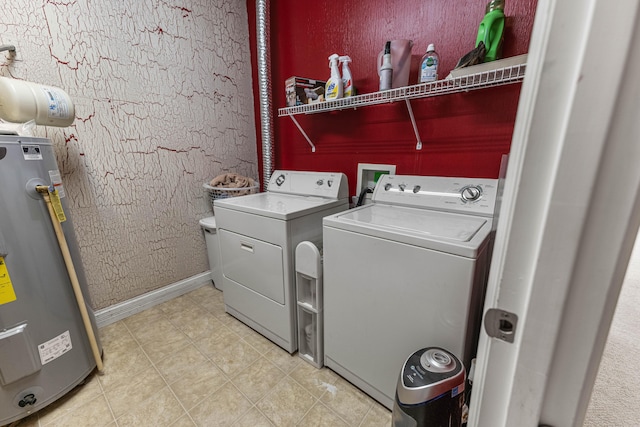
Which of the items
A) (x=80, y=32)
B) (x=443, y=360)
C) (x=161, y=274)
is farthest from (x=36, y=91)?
(x=443, y=360)

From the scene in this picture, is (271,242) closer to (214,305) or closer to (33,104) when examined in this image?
(214,305)

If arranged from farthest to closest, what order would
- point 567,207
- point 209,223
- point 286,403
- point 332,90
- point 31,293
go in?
point 209,223, point 332,90, point 286,403, point 31,293, point 567,207

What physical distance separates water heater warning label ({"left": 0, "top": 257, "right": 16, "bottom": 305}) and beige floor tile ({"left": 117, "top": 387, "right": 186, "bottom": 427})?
74 cm

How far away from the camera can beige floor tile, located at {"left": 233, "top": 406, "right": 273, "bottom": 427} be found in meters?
1.24

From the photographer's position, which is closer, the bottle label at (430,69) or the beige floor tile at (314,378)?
the bottle label at (430,69)

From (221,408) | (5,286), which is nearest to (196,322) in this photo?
(221,408)

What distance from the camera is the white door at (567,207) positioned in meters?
0.30

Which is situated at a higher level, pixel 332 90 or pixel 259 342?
pixel 332 90

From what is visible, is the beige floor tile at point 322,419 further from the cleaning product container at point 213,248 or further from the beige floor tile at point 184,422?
the cleaning product container at point 213,248

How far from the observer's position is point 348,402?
1.35 m

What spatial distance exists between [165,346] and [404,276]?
1.62 meters

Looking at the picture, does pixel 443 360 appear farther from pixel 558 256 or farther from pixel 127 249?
pixel 127 249

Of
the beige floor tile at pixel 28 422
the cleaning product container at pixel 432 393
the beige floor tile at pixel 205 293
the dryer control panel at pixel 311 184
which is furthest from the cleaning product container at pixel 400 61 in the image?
the beige floor tile at pixel 28 422

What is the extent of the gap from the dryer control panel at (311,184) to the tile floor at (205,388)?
1.05m
